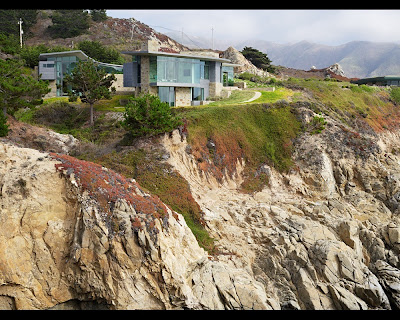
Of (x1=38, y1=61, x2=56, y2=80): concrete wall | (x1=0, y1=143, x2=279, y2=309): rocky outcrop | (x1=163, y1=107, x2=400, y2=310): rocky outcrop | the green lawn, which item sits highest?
(x1=38, y1=61, x2=56, y2=80): concrete wall

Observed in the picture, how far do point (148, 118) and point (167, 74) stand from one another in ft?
45.8

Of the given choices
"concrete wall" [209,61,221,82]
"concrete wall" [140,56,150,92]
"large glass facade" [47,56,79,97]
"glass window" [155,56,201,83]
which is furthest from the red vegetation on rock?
"large glass facade" [47,56,79,97]

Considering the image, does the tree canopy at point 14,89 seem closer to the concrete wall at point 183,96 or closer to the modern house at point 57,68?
the concrete wall at point 183,96

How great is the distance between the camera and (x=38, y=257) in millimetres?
19828

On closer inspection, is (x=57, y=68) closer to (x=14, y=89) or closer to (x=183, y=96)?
(x=183, y=96)

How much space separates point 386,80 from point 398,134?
31.1 meters

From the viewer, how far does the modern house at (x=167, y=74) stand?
4566cm

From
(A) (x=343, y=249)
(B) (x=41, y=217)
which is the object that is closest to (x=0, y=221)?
(B) (x=41, y=217)

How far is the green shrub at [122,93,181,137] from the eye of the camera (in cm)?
3381

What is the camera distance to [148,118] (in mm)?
33969

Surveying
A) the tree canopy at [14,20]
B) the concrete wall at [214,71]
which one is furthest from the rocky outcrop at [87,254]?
the tree canopy at [14,20]

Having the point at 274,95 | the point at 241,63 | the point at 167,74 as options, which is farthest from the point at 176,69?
the point at 241,63

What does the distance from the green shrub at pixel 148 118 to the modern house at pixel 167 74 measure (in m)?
11.7

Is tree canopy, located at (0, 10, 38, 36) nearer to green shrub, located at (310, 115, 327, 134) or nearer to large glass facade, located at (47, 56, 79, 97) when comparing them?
large glass facade, located at (47, 56, 79, 97)
